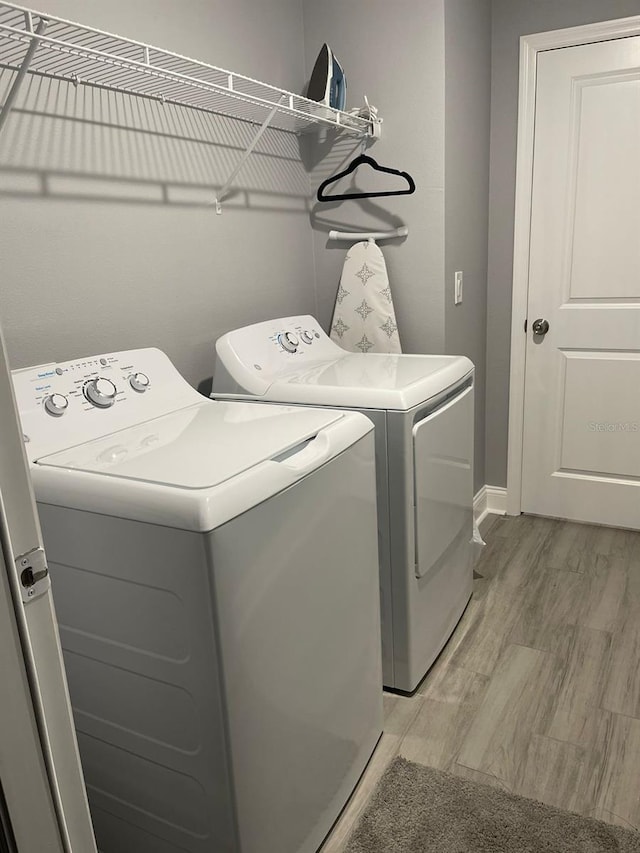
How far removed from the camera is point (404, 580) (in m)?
1.83

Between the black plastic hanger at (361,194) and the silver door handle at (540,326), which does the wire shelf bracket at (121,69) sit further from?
the silver door handle at (540,326)

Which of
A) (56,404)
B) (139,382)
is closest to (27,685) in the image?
(56,404)

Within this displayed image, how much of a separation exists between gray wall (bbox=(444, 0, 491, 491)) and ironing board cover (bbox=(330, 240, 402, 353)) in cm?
23

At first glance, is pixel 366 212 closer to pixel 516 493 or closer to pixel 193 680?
pixel 516 493

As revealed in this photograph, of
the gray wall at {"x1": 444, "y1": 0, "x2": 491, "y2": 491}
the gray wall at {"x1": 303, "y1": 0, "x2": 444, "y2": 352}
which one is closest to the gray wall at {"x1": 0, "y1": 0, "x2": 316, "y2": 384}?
the gray wall at {"x1": 303, "y1": 0, "x2": 444, "y2": 352}

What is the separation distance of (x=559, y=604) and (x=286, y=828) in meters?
1.44

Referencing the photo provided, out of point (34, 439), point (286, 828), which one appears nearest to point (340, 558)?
point (286, 828)

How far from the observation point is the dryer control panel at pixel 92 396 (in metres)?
1.40

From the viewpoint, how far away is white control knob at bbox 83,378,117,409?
59.6 inches

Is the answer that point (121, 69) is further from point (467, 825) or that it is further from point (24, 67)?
point (467, 825)

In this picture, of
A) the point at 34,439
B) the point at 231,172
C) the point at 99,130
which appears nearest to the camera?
the point at 34,439

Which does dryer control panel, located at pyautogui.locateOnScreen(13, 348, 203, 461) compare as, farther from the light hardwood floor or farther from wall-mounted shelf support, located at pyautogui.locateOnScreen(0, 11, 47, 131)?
the light hardwood floor

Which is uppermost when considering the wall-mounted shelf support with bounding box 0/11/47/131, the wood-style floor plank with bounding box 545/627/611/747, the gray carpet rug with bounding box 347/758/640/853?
the wall-mounted shelf support with bounding box 0/11/47/131

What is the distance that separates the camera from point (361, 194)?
2.50m
